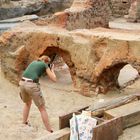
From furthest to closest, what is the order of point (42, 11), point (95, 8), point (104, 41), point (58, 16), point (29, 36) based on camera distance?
point (42, 11), point (95, 8), point (58, 16), point (29, 36), point (104, 41)

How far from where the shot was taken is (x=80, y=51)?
11617 mm

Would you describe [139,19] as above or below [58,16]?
below

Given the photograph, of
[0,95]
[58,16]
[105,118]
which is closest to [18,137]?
[105,118]

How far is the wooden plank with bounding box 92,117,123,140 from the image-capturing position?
6438mm

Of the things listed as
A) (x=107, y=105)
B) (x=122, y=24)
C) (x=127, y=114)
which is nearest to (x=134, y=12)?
(x=122, y=24)

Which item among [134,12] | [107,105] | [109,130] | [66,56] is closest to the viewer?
[109,130]

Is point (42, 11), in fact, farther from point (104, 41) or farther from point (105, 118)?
point (105, 118)

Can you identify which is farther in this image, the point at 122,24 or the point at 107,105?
the point at 122,24

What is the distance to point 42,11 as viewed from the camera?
22.8 meters

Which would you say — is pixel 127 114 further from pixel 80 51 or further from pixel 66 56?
pixel 66 56

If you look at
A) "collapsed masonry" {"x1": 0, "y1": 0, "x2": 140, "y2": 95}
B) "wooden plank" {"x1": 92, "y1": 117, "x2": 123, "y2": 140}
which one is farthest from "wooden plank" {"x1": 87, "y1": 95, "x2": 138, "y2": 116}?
"collapsed masonry" {"x1": 0, "y1": 0, "x2": 140, "y2": 95}

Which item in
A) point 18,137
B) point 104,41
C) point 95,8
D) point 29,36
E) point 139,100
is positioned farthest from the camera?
point 95,8

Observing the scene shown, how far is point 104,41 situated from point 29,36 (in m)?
2.32

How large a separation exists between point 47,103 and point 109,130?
16.7 ft
